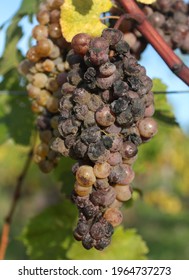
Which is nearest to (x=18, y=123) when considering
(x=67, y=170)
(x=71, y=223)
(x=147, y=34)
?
(x=67, y=170)

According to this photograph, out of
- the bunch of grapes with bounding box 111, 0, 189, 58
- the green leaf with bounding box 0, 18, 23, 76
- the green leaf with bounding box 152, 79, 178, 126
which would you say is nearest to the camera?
the bunch of grapes with bounding box 111, 0, 189, 58

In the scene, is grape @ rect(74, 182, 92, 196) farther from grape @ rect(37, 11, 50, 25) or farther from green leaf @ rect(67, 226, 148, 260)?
green leaf @ rect(67, 226, 148, 260)

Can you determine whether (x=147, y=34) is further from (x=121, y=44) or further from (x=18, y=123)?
(x=18, y=123)

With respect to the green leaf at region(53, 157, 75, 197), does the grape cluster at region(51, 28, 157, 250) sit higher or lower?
higher

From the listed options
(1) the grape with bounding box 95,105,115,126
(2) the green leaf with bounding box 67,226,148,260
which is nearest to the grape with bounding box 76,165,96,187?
(1) the grape with bounding box 95,105,115,126

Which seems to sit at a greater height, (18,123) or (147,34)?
(147,34)

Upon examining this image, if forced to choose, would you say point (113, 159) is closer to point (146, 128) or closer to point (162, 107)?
point (146, 128)
